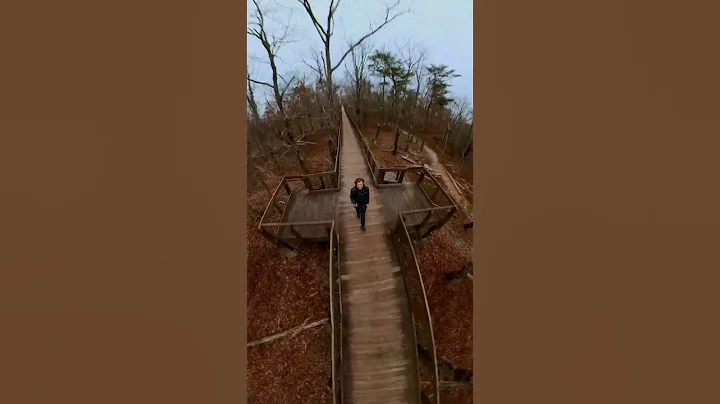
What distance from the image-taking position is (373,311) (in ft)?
9.87

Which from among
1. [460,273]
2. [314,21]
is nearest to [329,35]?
[314,21]

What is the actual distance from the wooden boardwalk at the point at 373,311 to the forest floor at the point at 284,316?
190 millimetres

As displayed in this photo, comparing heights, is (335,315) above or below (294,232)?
below

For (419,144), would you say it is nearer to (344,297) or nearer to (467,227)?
(467,227)

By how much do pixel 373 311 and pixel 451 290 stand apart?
666 mm

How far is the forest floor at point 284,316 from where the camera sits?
2.83 meters

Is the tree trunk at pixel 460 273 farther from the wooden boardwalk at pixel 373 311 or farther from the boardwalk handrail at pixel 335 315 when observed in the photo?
the boardwalk handrail at pixel 335 315

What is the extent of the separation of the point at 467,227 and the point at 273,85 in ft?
6.87

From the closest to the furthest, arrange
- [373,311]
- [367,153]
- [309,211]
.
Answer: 1. [373,311]
2. [309,211]
3. [367,153]

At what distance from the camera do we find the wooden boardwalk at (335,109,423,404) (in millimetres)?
2881

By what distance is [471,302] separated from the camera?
9.92 feet

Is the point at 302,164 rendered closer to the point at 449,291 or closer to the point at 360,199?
the point at 360,199

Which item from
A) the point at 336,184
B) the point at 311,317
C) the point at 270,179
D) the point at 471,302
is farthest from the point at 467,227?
the point at 270,179

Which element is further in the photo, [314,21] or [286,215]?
[314,21]
